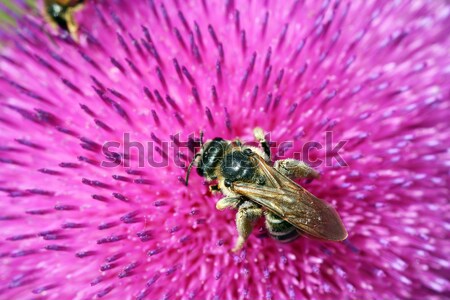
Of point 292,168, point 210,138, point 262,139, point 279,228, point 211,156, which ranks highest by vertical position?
point 210,138

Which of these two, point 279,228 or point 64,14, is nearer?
point 279,228

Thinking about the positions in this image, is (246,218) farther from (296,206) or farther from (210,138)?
(210,138)

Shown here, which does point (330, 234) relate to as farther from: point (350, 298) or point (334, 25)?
point (334, 25)

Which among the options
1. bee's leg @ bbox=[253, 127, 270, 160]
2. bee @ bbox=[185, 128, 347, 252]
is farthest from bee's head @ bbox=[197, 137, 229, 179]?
bee's leg @ bbox=[253, 127, 270, 160]

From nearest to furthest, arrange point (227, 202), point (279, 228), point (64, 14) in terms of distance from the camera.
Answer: point (279, 228)
point (227, 202)
point (64, 14)

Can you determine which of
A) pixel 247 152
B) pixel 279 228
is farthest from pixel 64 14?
pixel 279 228

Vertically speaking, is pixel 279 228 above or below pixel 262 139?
below
